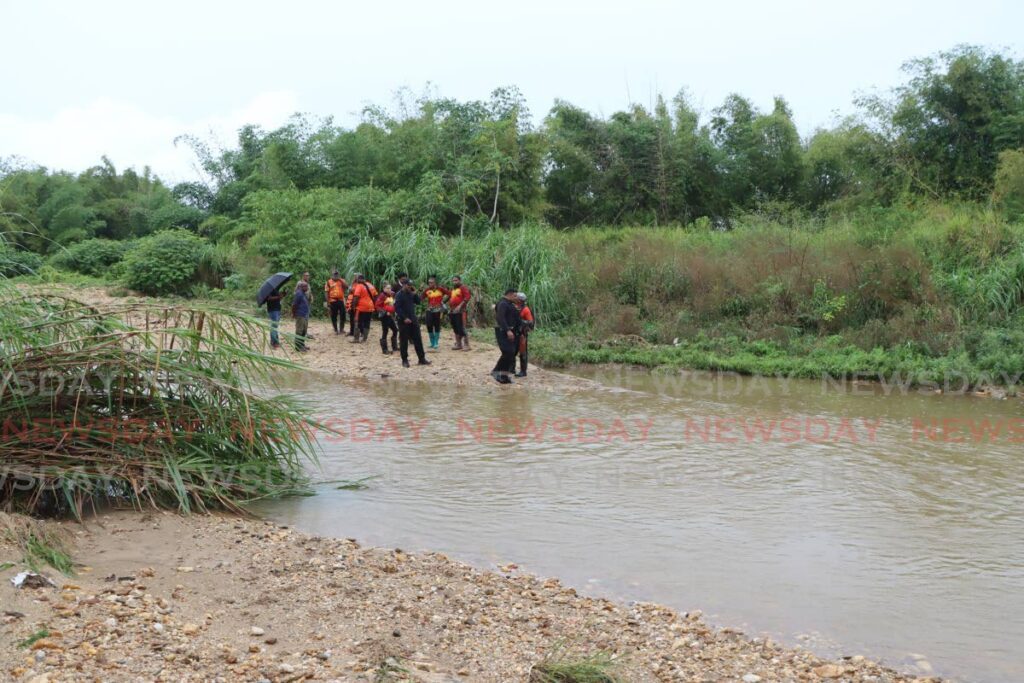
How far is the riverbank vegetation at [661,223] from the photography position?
691 inches

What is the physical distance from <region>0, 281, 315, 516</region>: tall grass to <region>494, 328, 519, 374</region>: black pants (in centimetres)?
665

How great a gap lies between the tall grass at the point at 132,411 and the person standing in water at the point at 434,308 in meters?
9.27

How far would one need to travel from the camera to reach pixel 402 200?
24250mm

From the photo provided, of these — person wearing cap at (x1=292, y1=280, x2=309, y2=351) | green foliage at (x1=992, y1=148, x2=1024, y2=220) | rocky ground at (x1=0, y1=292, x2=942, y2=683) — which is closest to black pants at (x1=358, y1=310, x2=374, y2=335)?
person wearing cap at (x1=292, y1=280, x2=309, y2=351)

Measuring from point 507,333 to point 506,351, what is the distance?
14.3 inches

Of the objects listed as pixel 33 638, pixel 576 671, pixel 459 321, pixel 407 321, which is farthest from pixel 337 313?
pixel 576 671

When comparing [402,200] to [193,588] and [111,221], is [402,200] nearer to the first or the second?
[111,221]

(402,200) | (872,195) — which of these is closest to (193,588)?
(402,200)

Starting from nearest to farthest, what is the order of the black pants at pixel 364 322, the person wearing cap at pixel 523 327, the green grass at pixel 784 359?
1. the person wearing cap at pixel 523 327
2. the green grass at pixel 784 359
3. the black pants at pixel 364 322

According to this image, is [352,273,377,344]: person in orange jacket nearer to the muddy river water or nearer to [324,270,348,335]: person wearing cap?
[324,270,348,335]: person wearing cap

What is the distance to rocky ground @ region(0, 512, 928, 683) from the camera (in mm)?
4777

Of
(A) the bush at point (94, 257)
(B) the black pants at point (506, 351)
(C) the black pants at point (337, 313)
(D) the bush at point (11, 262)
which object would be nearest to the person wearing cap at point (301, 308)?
(C) the black pants at point (337, 313)

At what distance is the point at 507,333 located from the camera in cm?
1472

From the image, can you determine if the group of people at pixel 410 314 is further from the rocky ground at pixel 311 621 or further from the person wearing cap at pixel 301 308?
the rocky ground at pixel 311 621
